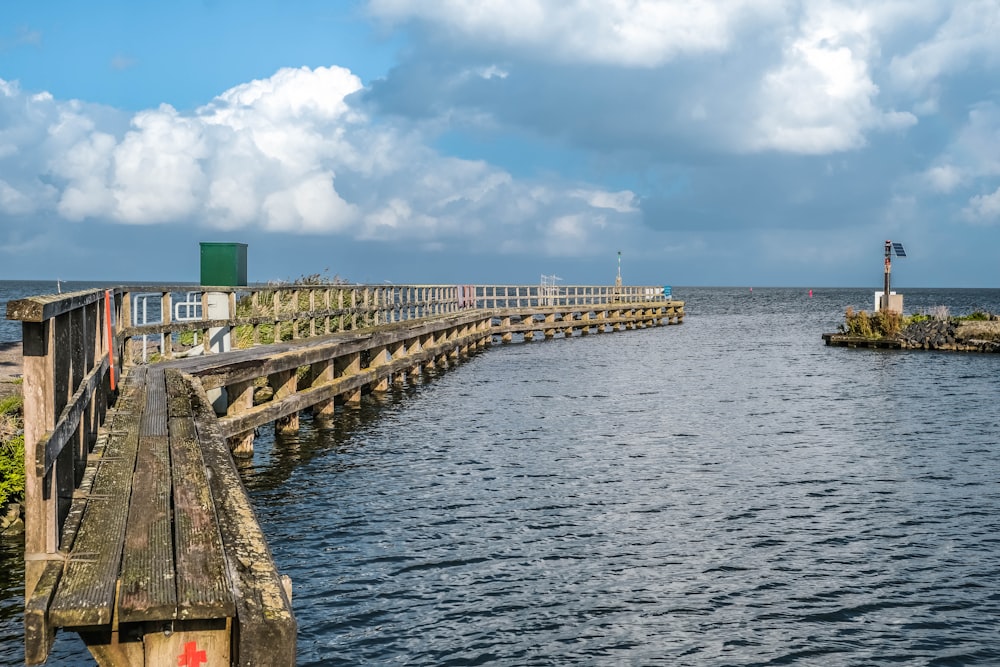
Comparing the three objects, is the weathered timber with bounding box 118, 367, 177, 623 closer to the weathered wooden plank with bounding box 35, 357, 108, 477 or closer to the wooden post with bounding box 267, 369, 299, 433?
the weathered wooden plank with bounding box 35, 357, 108, 477

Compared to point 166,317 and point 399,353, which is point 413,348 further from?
point 166,317

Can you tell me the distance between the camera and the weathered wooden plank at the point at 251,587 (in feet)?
13.1

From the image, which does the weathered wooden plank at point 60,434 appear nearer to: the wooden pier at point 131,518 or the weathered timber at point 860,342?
the wooden pier at point 131,518

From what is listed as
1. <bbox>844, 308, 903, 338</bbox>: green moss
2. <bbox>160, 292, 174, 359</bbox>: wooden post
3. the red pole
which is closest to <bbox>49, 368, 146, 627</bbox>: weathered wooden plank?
the red pole

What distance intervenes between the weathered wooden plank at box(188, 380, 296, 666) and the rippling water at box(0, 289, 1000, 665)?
1596 millimetres

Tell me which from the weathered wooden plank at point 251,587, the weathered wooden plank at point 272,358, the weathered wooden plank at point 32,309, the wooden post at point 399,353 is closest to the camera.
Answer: the weathered wooden plank at point 251,587

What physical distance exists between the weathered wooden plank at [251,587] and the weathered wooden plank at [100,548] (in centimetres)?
56

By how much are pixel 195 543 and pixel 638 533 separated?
6.25 meters

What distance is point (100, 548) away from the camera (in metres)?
5.15

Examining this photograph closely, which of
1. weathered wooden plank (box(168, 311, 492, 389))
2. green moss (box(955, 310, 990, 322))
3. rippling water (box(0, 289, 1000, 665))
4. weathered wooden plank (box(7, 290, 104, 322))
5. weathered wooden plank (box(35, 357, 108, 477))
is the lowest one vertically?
rippling water (box(0, 289, 1000, 665))

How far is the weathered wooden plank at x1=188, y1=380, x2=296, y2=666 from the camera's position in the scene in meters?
3.99

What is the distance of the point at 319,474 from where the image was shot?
13.5 meters

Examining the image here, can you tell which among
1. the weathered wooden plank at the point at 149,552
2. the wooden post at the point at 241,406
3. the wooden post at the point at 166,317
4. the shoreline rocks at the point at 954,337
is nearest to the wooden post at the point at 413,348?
the wooden post at the point at 166,317

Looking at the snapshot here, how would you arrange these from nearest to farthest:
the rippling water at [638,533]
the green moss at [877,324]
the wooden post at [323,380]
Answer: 1. the rippling water at [638,533]
2. the wooden post at [323,380]
3. the green moss at [877,324]
